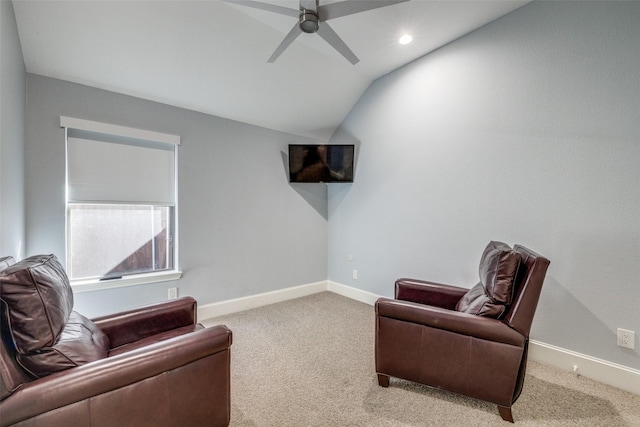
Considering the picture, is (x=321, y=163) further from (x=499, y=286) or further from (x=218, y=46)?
(x=499, y=286)

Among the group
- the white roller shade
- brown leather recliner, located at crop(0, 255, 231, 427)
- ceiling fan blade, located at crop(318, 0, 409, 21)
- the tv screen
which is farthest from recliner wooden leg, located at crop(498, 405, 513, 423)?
the white roller shade

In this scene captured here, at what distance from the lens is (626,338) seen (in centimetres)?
196

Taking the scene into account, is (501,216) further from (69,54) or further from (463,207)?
(69,54)

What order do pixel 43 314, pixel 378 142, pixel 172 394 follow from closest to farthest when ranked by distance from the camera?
pixel 43 314, pixel 172 394, pixel 378 142

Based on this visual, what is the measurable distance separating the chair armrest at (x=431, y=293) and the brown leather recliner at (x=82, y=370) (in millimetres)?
1605

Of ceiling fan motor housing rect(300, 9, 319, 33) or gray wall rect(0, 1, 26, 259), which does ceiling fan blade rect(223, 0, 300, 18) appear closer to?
ceiling fan motor housing rect(300, 9, 319, 33)

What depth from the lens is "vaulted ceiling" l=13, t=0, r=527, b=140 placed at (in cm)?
209

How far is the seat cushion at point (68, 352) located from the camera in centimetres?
104

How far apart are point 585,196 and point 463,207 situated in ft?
2.97

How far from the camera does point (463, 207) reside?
2.79 meters

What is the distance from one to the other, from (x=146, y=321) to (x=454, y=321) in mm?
1978

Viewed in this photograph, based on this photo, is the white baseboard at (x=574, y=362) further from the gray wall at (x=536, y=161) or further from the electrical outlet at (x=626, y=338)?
the electrical outlet at (x=626, y=338)

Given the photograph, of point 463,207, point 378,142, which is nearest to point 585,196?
point 463,207

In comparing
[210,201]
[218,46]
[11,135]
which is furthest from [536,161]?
[11,135]
